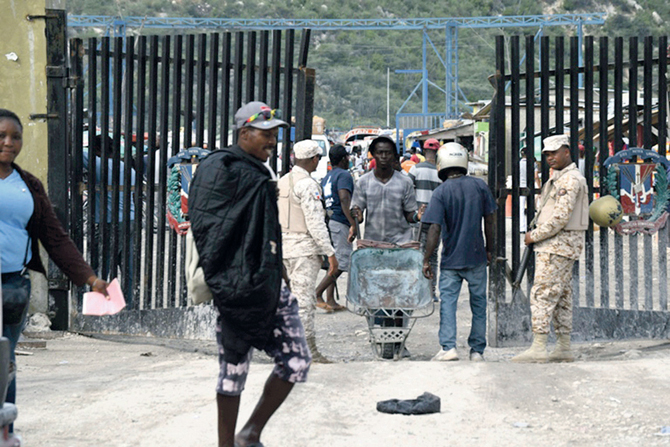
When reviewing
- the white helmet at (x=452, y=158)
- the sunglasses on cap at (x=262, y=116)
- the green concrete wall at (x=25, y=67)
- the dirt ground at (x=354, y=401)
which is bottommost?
the dirt ground at (x=354, y=401)

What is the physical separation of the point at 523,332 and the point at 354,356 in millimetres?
1505

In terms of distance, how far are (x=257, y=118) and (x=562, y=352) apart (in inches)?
163

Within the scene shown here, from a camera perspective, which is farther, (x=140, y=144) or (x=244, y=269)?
(x=140, y=144)

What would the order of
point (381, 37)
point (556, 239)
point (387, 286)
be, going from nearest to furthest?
point (556, 239) < point (387, 286) < point (381, 37)

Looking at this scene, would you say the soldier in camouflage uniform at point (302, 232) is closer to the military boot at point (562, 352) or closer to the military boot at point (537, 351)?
the military boot at point (537, 351)

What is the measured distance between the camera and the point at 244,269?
4629 millimetres

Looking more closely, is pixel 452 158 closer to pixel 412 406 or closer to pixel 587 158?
pixel 587 158

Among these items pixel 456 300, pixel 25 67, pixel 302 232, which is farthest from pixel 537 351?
pixel 25 67

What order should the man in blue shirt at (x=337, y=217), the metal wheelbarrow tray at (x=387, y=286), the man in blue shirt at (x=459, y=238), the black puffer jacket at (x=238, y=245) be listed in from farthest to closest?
the man in blue shirt at (x=337, y=217) < the metal wheelbarrow tray at (x=387, y=286) < the man in blue shirt at (x=459, y=238) < the black puffer jacket at (x=238, y=245)

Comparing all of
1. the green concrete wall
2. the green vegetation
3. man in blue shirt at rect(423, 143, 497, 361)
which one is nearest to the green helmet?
man in blue shirt at rect(423, 143, 497, 361)

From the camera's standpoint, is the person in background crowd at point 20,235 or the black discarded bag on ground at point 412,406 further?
the black discarded bag on ground at point 412,406

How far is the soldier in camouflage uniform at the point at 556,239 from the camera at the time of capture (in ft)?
25.2

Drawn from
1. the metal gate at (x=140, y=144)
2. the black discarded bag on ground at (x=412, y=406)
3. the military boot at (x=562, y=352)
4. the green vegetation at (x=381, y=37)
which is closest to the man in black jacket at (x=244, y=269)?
the black discarded bag on ground at (x=412, y=406)

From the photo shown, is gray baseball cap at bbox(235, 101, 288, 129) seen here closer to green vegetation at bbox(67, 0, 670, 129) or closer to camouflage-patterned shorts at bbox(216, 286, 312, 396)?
camouflage-patterned shorts at bbox(216, 286, 312, 396)
